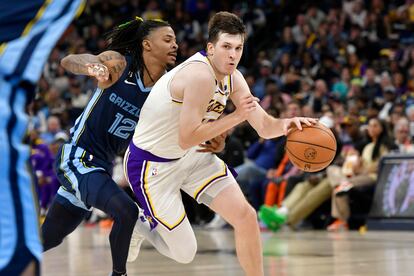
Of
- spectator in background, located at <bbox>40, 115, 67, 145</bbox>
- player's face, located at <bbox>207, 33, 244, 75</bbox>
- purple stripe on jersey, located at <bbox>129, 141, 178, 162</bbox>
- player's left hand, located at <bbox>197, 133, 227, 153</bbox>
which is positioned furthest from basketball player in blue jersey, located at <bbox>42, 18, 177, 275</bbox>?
spectator in background, located at <bbox>40, 115, 67, 145</bbox>

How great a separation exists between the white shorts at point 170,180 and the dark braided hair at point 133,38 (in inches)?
23.6

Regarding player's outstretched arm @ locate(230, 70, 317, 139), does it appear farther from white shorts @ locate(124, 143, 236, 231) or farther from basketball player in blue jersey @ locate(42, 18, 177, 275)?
basketball player in blue jersey @ locate(42, 18, 177, 275)

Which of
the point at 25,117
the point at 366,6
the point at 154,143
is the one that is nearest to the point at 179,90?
the point at 154,143

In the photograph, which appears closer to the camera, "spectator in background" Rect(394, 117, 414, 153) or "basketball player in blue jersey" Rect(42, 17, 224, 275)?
"basketball player in blue jersey" Rect(42, 17, 224, 275)

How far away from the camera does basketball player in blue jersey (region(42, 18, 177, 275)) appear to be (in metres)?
5.33

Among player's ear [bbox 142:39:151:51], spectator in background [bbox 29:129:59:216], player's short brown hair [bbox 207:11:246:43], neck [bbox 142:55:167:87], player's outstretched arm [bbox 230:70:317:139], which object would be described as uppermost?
player's short brown hair [bbox 207:11:246:43]

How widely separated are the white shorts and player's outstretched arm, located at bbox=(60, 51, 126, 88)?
47 centimetres

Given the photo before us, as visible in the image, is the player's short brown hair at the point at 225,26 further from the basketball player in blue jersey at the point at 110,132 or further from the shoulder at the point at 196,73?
the basketball player in blue jersey at the point at 110,132

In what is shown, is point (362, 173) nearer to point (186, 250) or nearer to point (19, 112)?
point (186, 250)

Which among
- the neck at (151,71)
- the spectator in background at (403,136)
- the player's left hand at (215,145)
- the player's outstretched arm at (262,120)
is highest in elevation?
the neck at (151,71)

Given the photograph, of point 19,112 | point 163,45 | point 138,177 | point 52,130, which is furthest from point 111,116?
point 52,130

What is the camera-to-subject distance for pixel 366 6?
17375 millimetres

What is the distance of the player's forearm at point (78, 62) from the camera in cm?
532

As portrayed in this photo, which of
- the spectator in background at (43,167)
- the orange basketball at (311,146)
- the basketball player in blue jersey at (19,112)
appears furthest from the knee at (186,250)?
the spectator in background at (43,167)
